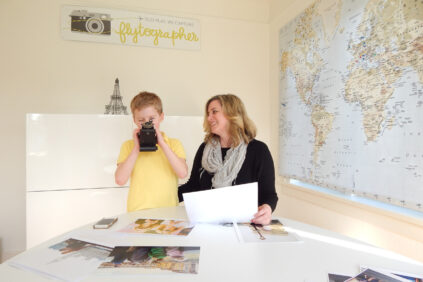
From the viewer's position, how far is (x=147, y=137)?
1315 millimetres

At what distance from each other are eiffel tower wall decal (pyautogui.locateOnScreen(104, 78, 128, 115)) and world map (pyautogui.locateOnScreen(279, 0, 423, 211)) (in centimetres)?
164

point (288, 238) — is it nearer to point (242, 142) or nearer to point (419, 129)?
point (242, 142)

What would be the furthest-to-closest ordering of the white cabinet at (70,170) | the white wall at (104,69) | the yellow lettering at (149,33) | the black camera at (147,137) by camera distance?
the yellow lettering at (149,33) → the white wall at (104,69) → the white cabinet at (70,170) → the black camera at (147,137)

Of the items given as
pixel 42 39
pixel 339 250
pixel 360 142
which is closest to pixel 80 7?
pixel 42 39

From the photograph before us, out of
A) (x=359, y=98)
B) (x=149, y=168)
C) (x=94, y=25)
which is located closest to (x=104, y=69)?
(x=94, y=25)

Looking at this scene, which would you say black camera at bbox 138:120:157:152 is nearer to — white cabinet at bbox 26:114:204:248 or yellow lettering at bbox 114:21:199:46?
white cabinet at bbox 26:114:204:248

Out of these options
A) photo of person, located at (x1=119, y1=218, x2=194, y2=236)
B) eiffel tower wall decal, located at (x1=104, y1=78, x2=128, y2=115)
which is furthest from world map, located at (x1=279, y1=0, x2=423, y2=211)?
eiffel tower wall decal, located at (x1=104, y1=78, x2=128, y2=115)

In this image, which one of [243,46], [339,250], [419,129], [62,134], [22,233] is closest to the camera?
[339,250]

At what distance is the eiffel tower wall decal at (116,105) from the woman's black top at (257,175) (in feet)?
4.19

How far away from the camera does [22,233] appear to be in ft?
8.07

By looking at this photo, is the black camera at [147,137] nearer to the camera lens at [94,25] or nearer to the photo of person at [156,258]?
the photo of person at [156,258]

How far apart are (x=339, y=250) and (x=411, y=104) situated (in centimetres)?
105

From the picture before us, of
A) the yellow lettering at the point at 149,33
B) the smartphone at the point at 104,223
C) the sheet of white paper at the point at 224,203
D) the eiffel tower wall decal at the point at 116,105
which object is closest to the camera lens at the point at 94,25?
the yellow lettering at the point at 149,33

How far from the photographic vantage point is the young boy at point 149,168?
1371mm
